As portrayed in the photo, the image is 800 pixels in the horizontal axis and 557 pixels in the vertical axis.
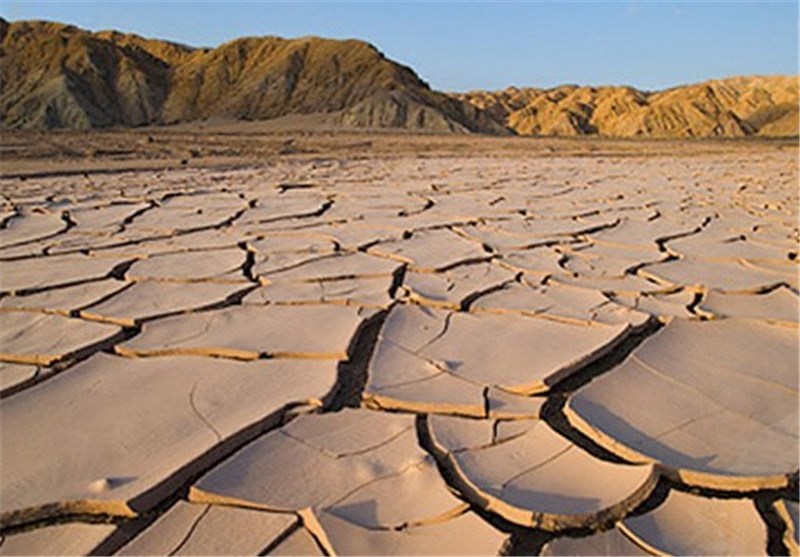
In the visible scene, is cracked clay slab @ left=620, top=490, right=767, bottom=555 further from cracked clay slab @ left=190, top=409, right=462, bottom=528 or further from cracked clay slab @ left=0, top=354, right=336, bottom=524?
cracked clay slab @ left=0, top=354, right=336, bottom=524

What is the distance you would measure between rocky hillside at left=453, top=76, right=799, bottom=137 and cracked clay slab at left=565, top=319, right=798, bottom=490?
31.8 meters

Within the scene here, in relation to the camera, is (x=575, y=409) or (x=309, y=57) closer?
(x=575, y=409)

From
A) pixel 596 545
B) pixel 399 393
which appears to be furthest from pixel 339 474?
pixel 596 545

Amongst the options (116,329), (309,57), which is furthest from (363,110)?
(116,329)

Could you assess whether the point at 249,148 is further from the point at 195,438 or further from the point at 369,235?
the point at 195,438

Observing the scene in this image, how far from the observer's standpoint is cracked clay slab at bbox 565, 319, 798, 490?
1316 millimetres

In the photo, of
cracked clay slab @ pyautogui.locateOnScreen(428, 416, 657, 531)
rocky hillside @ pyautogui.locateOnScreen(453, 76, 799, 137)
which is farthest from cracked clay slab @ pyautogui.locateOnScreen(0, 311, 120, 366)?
rocky hillside @ pyautogui.locateOnScreen(453, 76, 799, 137)

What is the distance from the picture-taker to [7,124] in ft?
80.5

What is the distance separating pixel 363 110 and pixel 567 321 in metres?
23.6

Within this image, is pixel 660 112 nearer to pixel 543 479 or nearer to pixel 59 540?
pixel 543 479

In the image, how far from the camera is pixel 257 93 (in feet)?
92.1

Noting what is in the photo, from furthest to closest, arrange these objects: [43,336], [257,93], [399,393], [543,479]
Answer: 1. [257,93]
2. [43,336]
3. [399,393]
4. [543,479]

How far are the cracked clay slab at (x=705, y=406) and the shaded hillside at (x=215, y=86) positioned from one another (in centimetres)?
2279

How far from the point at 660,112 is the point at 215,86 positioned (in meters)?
21.6
